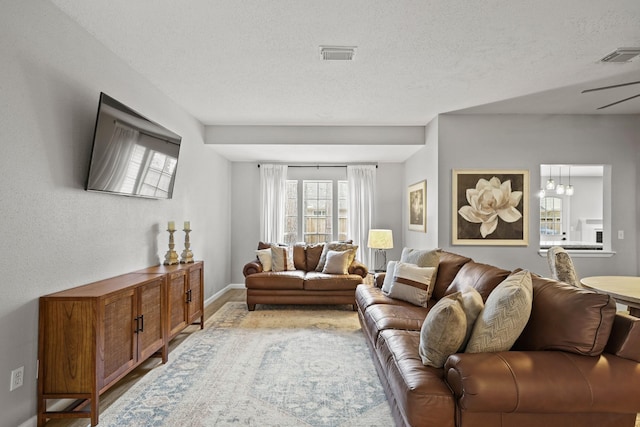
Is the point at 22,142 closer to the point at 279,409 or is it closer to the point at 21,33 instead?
the point at 21,33

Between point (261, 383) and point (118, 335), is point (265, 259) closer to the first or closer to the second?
point (261, 383)

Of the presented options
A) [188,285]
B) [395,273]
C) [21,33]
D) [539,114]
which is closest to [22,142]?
[21,33]

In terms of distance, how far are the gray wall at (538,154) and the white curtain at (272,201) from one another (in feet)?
9.86

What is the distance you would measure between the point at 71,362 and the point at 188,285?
1.65 m

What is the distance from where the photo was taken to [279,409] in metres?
2.46

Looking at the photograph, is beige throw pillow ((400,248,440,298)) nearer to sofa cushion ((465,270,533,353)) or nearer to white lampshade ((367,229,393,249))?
sofa cushion ((465,270,533,353))

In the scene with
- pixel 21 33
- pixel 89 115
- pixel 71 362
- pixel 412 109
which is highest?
pixel 412 109

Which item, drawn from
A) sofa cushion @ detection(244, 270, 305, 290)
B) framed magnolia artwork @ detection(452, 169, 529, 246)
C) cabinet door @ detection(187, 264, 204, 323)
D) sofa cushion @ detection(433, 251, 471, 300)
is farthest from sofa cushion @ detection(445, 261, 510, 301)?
cabinet door @ detection(187, 264, 204, 323)

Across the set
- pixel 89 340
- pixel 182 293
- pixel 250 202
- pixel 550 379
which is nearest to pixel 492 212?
pixel 550 379

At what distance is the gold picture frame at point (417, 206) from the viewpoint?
5.43 meters

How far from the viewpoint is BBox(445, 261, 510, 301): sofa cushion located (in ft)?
8.44

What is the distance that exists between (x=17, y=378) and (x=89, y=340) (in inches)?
15.6

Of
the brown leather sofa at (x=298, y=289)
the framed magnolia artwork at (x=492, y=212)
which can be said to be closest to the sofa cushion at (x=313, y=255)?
the brown leather sofa at (x=298, y=289)

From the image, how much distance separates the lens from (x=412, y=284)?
350cm
